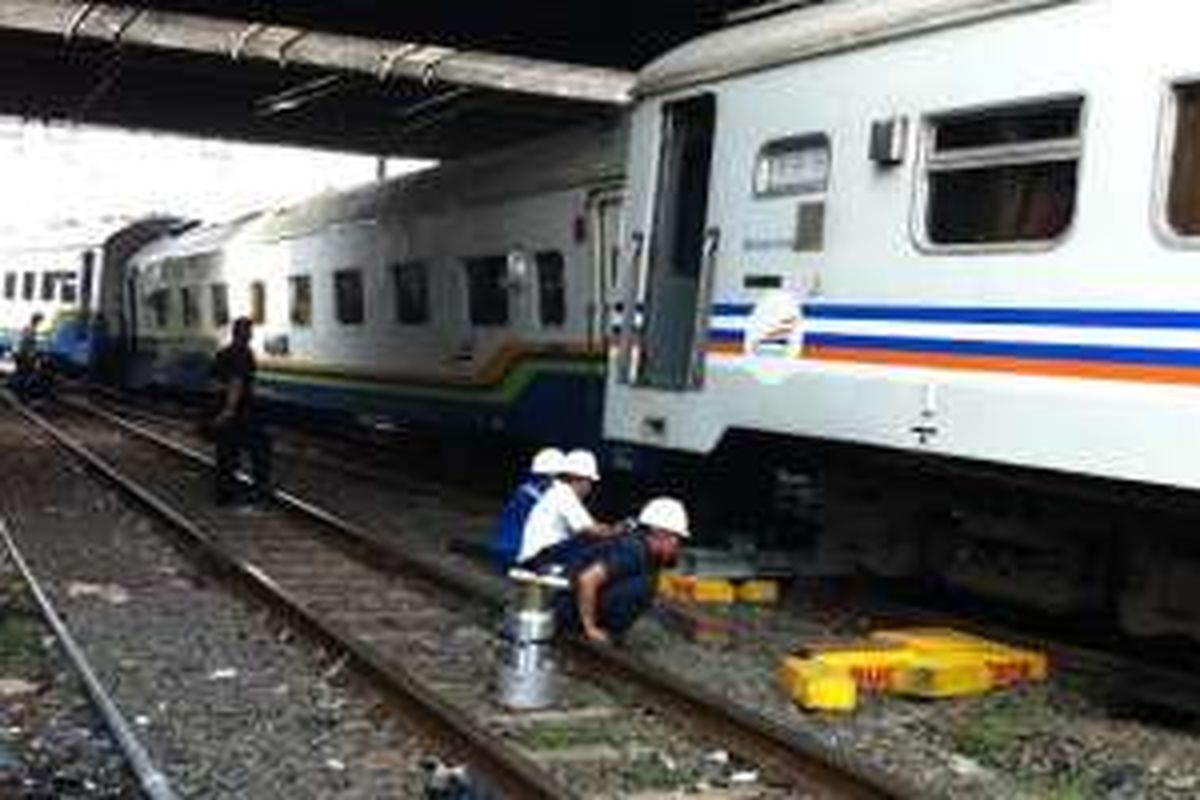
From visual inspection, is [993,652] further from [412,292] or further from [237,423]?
[412,292]

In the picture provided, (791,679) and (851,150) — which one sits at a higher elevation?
(851,150)

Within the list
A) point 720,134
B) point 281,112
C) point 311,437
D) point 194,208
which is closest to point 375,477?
point 311,437

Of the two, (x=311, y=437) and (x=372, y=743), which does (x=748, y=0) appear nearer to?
(x=311, y=437)

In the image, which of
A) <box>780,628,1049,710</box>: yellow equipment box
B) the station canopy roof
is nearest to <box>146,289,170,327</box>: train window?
the station canopy roof

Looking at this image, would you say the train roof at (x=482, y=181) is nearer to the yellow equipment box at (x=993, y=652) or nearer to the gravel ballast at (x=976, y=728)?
the gravel ballast at (x=976, y=728)

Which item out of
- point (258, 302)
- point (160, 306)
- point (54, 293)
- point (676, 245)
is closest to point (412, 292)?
point (258, 302)

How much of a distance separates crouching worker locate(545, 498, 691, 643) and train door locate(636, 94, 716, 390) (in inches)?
95.7

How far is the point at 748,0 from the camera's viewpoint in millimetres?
22344

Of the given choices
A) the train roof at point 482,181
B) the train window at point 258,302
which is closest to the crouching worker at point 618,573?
the train roof at point 482,181

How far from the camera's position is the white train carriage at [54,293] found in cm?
4500

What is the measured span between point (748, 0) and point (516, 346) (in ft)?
15.4

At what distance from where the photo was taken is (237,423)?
19031 mm

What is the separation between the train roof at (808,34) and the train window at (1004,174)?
0.49 meters

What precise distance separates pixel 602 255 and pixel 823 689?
8.25 m
